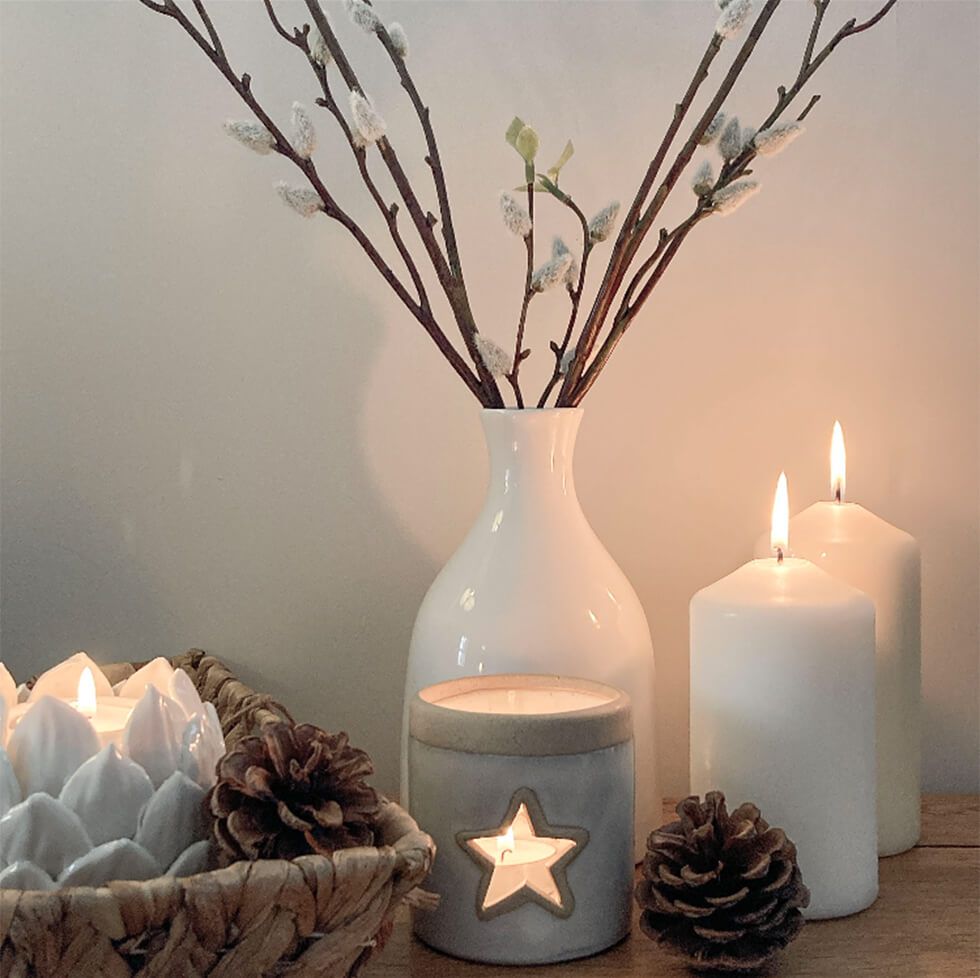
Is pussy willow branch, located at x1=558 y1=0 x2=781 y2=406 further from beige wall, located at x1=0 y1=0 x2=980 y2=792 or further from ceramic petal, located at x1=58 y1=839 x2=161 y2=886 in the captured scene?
ceramic petal, located at x1=58 y1=839 x2=161 y2=886

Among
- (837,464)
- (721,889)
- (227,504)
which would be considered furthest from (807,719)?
(227,504)

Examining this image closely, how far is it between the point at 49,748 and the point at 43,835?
0.03 m

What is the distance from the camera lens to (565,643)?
0.62 m

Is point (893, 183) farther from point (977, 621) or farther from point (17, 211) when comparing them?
point (17, 211)

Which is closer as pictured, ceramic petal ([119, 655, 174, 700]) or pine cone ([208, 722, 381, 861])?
pine cone ([208, 722, 381, 861])

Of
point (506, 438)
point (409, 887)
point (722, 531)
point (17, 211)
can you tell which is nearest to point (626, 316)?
point (506, 438)

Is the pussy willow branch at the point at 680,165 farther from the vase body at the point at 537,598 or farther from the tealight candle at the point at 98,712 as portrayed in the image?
the tealight candle at the point at 98,712

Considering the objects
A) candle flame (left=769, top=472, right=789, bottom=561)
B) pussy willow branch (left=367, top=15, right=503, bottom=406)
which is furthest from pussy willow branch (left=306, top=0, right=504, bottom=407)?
candle flame (left=769, top=472, right=789, bottom=561)

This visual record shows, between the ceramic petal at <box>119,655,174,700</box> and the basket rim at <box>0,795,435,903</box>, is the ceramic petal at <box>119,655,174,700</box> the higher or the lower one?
the higher one

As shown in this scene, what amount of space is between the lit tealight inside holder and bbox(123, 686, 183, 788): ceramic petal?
12 cm

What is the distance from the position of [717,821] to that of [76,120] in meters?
0.62

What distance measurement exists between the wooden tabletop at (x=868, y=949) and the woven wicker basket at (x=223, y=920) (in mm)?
100

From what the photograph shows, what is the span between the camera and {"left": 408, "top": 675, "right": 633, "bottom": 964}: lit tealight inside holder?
0.52 meters

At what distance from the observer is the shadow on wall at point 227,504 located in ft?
2.66
